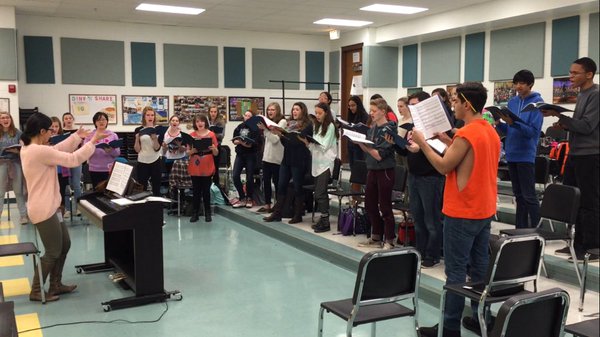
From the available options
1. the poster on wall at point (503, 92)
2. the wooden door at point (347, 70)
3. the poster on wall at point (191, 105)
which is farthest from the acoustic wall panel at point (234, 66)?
the poster on wall at point (503, 92)

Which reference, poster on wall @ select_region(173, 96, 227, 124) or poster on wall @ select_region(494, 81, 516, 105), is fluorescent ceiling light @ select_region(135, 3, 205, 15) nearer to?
poster on wall @ select_region(173, 96, 227, 124)

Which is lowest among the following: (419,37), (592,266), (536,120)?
(592,266)

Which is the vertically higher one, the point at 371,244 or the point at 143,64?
the point at 143,64

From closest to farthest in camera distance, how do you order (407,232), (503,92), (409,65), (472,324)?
(472,324)
(407,232)
(503,92)
(409,65)

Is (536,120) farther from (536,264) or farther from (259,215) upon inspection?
(259,215)

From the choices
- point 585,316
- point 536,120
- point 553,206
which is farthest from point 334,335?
point 536,120

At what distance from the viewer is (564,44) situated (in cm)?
794

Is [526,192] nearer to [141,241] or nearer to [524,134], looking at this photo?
[524,134]

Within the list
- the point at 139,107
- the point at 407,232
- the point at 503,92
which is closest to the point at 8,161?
the point at 139,107

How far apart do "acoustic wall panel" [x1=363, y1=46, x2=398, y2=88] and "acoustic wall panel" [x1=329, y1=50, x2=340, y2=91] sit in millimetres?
1251

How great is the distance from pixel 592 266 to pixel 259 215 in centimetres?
425

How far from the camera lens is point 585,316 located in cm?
350

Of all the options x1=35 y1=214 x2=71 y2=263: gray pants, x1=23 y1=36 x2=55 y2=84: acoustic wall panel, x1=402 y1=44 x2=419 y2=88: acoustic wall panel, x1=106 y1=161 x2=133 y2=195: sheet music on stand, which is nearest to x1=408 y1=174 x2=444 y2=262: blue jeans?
x1=106 y1=161 x2=133 y2=195: sheet music on stand

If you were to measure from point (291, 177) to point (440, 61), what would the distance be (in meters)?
5.05
